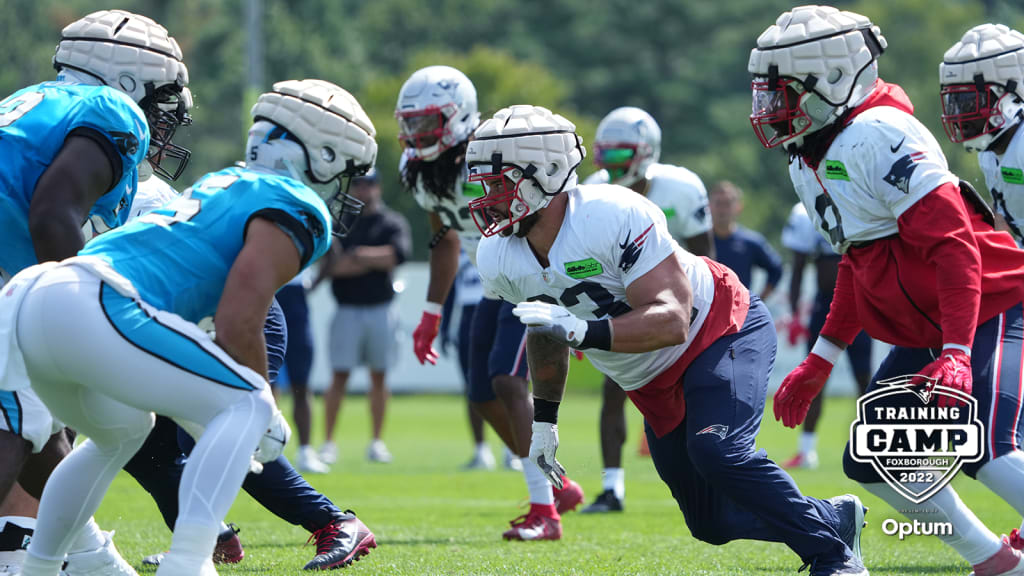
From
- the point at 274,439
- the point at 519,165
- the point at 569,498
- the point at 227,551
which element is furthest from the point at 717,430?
the point at 569,498

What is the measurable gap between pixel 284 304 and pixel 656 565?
209 inches

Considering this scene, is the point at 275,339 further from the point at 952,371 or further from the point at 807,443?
the point at 807,443

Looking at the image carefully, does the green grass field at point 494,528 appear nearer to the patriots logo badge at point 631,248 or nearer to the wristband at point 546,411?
the wristband at point 546,411

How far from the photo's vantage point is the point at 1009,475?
4.27m

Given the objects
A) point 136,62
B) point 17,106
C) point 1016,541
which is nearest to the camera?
point 17,106

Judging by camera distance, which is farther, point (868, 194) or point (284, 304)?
point (284, 304)

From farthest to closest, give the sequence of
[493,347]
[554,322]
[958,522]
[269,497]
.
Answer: [493,347], [269,497], [958,522], [554,322]

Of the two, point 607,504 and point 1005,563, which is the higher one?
point 1005,563

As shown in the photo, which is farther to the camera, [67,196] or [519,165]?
[519,165]

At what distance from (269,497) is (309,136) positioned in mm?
1721

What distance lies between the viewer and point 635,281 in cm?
422

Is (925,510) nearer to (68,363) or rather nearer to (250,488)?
(250,488)

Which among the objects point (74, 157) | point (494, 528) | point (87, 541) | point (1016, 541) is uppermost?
point (74, 157)

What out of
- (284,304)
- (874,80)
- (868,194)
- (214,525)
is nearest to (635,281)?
(868,194)
